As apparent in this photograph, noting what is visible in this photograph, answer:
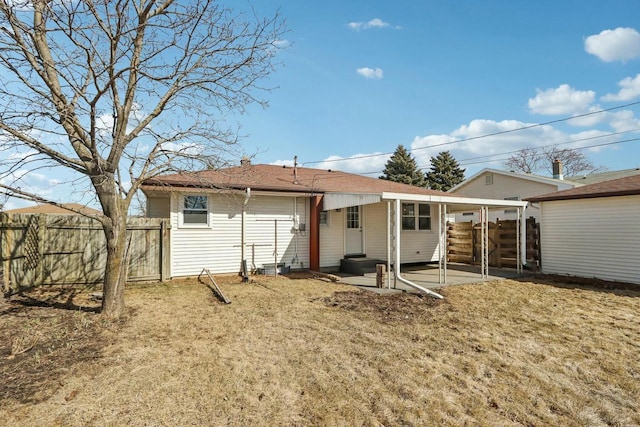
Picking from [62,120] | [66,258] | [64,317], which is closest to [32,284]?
[66,258]

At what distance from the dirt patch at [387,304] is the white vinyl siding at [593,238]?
6.76 meters

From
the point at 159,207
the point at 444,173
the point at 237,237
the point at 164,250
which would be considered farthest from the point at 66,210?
the point at 444,173

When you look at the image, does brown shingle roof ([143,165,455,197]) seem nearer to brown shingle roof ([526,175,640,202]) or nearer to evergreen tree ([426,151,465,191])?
brown shingle roof ([526,175,640,202])

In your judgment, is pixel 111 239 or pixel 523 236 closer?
pixel 111 239

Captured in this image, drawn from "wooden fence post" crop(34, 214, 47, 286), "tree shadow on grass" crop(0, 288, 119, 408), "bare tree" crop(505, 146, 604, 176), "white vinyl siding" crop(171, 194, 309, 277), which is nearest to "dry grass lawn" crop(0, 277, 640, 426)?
"tree shadow on grass" crop(0, 288, 119, 408)

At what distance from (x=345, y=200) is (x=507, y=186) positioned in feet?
51.8

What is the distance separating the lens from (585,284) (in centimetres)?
1010

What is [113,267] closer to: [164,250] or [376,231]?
[164,250]

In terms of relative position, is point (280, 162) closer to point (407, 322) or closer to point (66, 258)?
point (66, 258)

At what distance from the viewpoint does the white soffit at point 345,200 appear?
9.15 metres

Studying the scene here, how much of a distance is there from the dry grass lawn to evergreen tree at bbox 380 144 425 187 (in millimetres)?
30043

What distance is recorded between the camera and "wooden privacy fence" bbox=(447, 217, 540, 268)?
12656mm

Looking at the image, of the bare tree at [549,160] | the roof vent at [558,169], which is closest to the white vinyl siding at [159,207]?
the roof vent at [558,169]

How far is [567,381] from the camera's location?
3824mm
